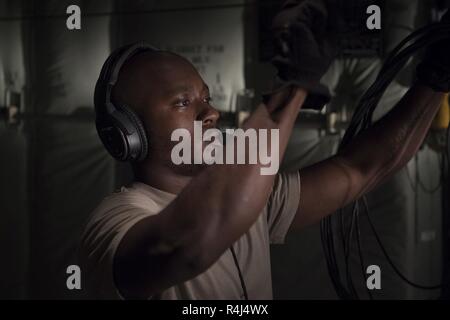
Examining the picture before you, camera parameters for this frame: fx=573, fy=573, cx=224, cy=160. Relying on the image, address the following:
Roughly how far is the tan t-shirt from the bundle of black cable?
14 cm

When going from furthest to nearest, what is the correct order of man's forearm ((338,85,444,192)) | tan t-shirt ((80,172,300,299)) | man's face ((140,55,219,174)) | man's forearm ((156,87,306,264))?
man's forearm ((338,85,444,192)) < man's face ((140,55,219,174)) < tan t-shirt ((80,172,300,299)) < man's forearm ((156,87,306,264))

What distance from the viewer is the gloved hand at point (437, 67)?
1.01 m

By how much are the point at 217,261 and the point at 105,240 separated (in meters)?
0.19

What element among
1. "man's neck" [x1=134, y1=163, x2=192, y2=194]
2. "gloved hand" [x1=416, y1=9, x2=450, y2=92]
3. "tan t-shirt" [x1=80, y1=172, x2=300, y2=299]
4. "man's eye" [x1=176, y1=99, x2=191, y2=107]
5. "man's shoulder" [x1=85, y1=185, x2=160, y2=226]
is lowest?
"tan t-shirt" [x1=80, y1=172, x2=300, y2=299]

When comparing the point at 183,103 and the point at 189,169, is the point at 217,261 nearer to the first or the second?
the point at 189,169

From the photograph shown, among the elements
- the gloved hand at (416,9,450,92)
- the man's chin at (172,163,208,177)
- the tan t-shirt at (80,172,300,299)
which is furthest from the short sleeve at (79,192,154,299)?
the gloved hand at (416,9,450,92)

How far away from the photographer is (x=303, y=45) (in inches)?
30.5

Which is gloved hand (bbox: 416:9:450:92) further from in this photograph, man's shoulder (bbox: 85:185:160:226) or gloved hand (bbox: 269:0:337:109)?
man's shoulder (bbox: 85:185:160:226)

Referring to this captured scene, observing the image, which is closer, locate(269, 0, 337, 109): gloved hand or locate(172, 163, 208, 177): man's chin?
locate(269, 0, 337, 109): gloved hand

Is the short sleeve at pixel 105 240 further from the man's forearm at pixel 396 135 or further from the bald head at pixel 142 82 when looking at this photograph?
the man's forearm at pixel 396 135

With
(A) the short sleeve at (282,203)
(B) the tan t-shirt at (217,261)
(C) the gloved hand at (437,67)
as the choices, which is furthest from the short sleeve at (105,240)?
(C) the gloved hand at (437,67)

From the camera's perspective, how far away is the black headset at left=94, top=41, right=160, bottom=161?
3.06 feet

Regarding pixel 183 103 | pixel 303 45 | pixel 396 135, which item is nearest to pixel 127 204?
pixel 183 103
